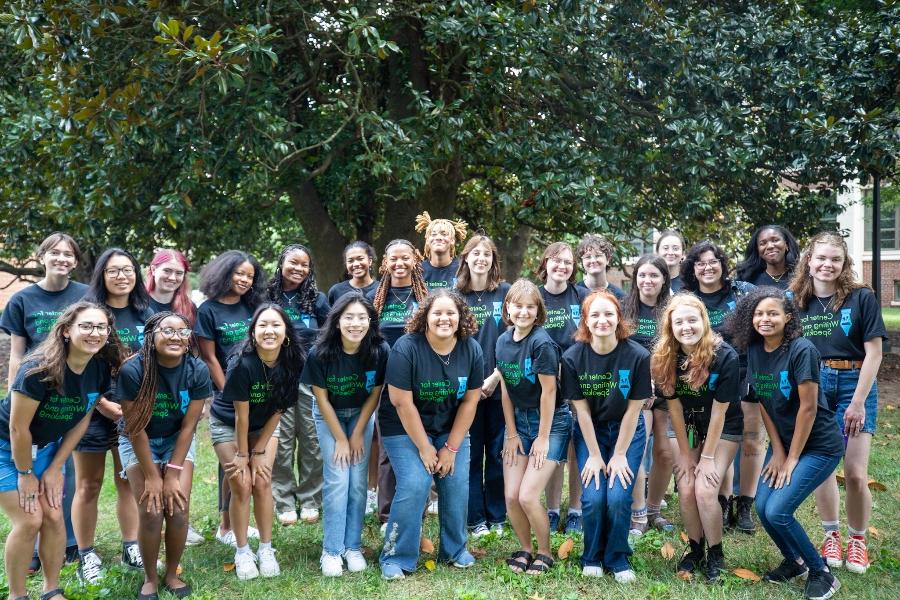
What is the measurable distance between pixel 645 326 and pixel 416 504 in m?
2.02

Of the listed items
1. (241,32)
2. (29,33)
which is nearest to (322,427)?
(241,32)

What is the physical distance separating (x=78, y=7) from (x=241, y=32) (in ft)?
4.54

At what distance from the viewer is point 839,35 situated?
8.20m

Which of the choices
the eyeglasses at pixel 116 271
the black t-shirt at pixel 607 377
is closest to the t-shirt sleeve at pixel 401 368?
the black t-shirt at pixel 607 377

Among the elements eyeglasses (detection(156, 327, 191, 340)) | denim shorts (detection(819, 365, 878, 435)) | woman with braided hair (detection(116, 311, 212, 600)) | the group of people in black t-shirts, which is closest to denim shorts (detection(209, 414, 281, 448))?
the group of people in black t-shirts

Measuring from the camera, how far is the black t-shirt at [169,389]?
4.27 m

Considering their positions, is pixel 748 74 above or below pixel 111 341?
above

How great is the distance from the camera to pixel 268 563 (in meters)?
4.67

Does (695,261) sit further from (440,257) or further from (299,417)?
(299,417)

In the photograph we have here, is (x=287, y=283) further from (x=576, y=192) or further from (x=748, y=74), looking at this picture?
(x=748, y=74)

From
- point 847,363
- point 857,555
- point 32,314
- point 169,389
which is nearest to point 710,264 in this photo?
point 847,363

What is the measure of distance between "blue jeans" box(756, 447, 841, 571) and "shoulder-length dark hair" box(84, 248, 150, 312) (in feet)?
13.2

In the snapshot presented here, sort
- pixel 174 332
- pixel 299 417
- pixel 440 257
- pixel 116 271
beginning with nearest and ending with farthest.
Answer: pixel 174 332 < pixel 116 271 < pixel 440 257 < pixel 299 417

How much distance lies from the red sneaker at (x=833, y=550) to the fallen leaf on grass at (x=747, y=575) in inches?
21.0
